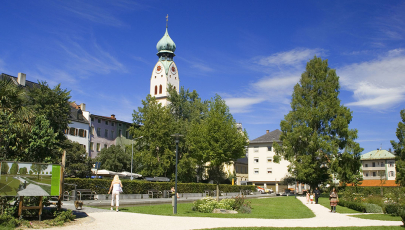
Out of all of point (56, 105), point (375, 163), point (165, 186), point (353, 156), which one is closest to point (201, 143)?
point (165, 186)

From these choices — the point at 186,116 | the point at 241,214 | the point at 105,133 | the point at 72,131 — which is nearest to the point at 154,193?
the point at 241,214

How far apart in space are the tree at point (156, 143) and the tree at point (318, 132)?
15062mm

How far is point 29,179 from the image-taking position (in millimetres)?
11703

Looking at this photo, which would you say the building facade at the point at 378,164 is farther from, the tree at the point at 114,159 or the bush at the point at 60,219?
the bush at the point at 60,219

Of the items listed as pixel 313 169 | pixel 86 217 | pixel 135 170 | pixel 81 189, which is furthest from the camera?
pixel 135 170

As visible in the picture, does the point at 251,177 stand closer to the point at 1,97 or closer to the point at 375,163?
the point at 375,163

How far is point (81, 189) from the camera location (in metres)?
25.1

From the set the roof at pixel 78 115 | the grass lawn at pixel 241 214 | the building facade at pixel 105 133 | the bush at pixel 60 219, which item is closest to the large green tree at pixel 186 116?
the building facade at pixel 105 133

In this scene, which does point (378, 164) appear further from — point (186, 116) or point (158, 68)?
point (158, 68)

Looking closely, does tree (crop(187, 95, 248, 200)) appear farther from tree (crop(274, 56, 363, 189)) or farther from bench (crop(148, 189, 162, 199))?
tree (crop(274, 56, 363, 189))

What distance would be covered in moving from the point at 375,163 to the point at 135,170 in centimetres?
7369

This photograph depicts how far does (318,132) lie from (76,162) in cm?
3202

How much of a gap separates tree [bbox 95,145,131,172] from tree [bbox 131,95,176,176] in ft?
17.5

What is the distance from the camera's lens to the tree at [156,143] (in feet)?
163
